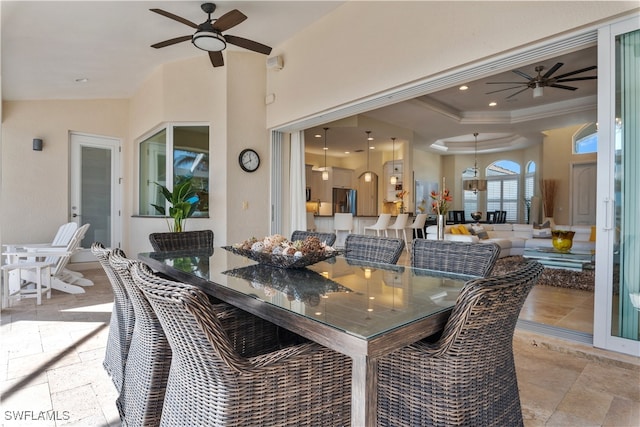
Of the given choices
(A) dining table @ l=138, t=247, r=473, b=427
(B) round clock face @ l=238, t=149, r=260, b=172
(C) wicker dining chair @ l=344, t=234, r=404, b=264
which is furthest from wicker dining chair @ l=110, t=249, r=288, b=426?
(B) round clock face @ l=238, t=149, r=260, b=172

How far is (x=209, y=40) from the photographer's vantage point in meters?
3.32

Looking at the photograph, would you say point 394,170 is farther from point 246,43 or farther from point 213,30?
point 213,30

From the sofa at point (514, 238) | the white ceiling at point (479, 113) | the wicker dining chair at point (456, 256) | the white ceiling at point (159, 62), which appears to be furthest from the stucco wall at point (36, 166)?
the sofa at point (514, 238)

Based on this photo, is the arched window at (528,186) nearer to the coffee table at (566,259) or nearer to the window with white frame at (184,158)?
the coffee table at (566,259)

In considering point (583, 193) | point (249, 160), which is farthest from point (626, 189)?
point (583, 193)

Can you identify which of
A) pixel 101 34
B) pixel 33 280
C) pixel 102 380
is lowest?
pixel 102 380

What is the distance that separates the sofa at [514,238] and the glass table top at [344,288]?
151 inches

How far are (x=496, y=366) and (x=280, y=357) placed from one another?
816mm

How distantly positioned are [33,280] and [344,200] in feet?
25.9

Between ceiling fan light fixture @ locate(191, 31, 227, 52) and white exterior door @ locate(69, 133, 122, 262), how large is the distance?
13.4 feet

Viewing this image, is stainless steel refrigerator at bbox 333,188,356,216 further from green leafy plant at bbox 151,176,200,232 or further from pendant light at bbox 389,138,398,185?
green leafy plant at bbox 151,176,200,232

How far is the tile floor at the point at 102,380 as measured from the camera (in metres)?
1.77

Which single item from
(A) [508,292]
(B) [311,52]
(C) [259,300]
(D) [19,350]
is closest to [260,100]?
(B) [311,52]

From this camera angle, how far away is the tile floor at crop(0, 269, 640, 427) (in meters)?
1.77
